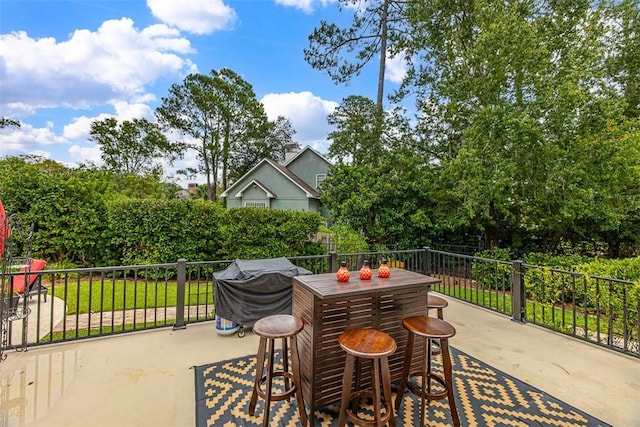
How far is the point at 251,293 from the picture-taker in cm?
370

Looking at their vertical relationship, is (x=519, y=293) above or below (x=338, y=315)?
below

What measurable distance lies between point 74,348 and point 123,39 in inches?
265

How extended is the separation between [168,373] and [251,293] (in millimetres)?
1197

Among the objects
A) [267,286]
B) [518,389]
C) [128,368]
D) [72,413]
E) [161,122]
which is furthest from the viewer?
[161,122]

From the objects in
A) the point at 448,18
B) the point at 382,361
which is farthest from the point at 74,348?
the point at 448,18

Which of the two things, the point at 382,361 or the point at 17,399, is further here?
the point at 17,399

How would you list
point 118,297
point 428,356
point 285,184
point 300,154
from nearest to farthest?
point 428,356 → point 118,297 → point 285,184 → point 300,154

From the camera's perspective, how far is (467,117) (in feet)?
25.9

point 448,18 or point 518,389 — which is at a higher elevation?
point 448,18

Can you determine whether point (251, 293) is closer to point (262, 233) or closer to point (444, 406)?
point (444, 406)

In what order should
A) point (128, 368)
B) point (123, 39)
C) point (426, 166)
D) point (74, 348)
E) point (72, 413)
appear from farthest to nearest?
point (426, 166), point (123, 39), point (74, 348), point (128, 368), point (72, 413)

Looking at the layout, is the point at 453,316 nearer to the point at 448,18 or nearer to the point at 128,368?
the point at 128,368

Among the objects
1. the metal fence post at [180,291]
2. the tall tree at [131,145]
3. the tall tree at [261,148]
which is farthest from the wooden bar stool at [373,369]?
the tall tree at [131,145]

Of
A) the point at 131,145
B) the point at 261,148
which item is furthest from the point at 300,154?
the point at 131,145
